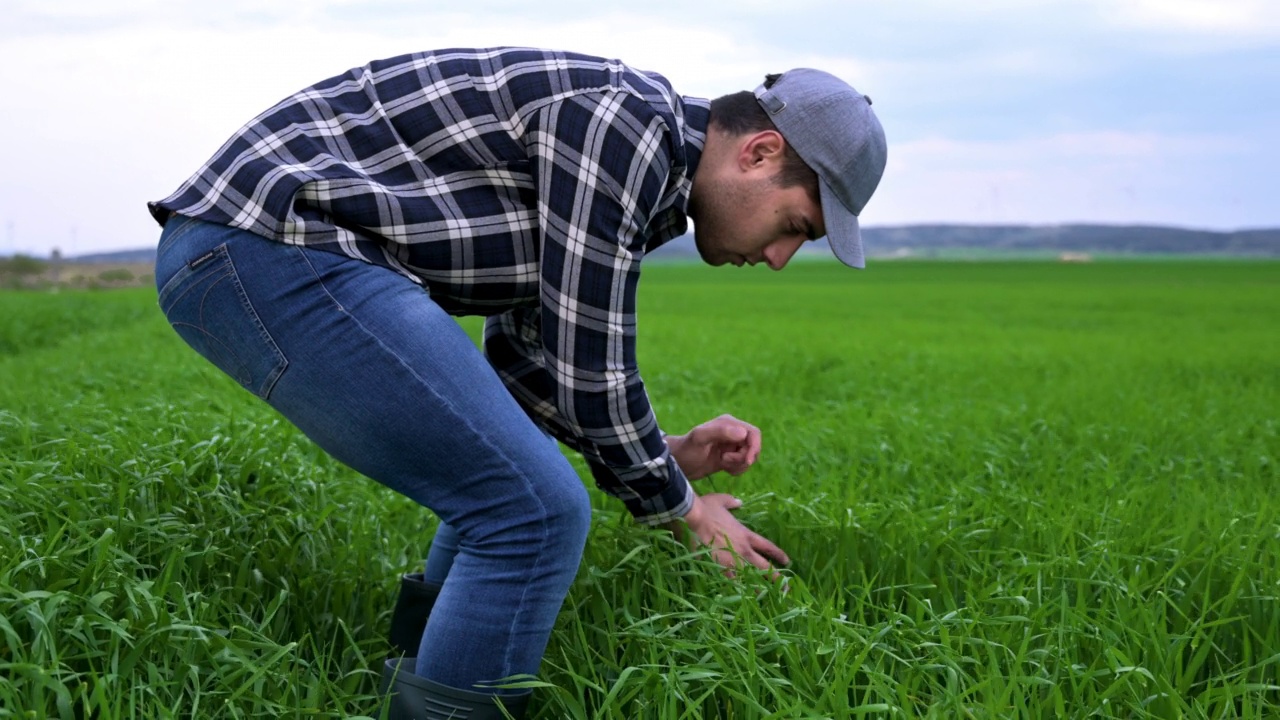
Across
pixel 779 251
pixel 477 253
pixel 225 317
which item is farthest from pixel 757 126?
pixel 225 317

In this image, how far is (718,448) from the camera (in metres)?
2.86

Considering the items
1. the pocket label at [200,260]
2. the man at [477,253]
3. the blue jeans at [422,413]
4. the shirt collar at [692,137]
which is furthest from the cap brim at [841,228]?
the pocket label at [200,260]

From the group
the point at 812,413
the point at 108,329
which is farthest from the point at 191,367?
the point at 108,329

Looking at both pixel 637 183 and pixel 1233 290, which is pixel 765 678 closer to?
pixel 637 183

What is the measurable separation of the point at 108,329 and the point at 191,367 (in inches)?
251

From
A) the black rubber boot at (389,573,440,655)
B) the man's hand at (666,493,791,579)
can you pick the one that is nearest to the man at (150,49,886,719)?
the man's hand at (666,493,791,579)

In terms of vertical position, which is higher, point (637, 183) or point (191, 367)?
point (637, 183)

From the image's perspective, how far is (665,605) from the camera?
2688mm

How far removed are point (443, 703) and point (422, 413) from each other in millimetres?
598

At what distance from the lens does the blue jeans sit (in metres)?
2.11

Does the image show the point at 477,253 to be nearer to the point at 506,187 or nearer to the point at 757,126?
the point at 506,187

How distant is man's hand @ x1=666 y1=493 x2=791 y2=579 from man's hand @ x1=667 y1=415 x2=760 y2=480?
0.11 m

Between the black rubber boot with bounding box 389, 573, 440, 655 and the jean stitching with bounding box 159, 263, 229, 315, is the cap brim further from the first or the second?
the black rubber boot with bounding box 389, 573, 440, 655

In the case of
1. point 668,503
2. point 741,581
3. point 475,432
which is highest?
point 475,432
